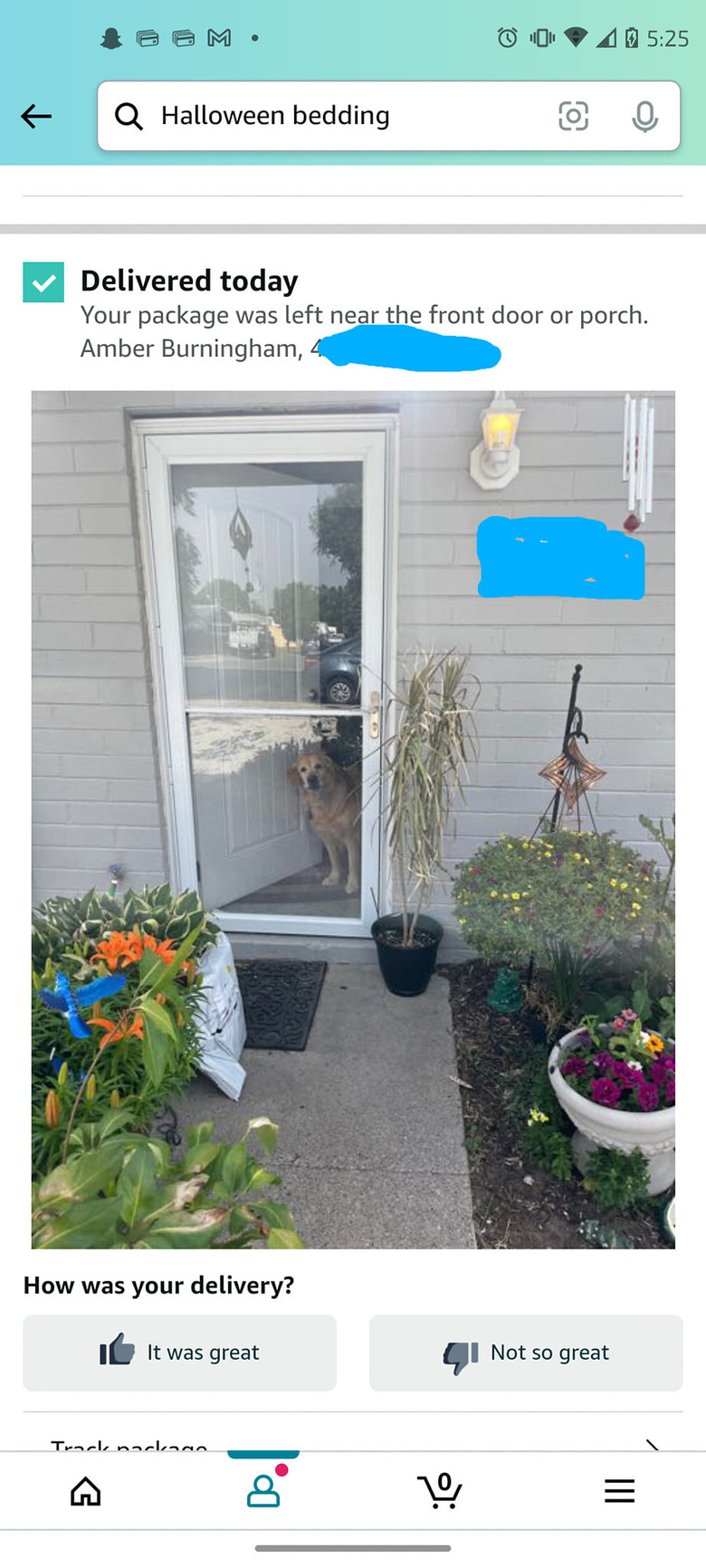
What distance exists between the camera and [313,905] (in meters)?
3.02

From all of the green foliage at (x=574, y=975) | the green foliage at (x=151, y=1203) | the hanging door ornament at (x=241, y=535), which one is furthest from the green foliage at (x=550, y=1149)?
the hanging door ornament at (x=241, y=535)

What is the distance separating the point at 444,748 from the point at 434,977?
95 centimetres

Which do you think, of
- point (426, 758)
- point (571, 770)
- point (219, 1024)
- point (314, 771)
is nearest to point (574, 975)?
point (571, 770)

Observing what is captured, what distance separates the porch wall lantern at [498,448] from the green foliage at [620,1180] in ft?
6.48

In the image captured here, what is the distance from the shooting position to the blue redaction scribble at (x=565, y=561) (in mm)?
1245

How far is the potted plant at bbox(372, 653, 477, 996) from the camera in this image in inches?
89.4

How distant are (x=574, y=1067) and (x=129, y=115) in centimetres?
183

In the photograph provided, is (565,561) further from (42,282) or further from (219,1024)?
(219,1024)

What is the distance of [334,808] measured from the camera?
9.63ft

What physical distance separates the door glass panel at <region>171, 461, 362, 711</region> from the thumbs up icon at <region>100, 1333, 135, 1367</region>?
2.22 meters

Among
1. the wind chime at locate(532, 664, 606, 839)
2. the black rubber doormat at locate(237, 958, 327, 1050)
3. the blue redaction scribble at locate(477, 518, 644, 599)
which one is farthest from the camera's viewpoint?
the black rubber doormat at locate(237, 958, 327, 1050)
